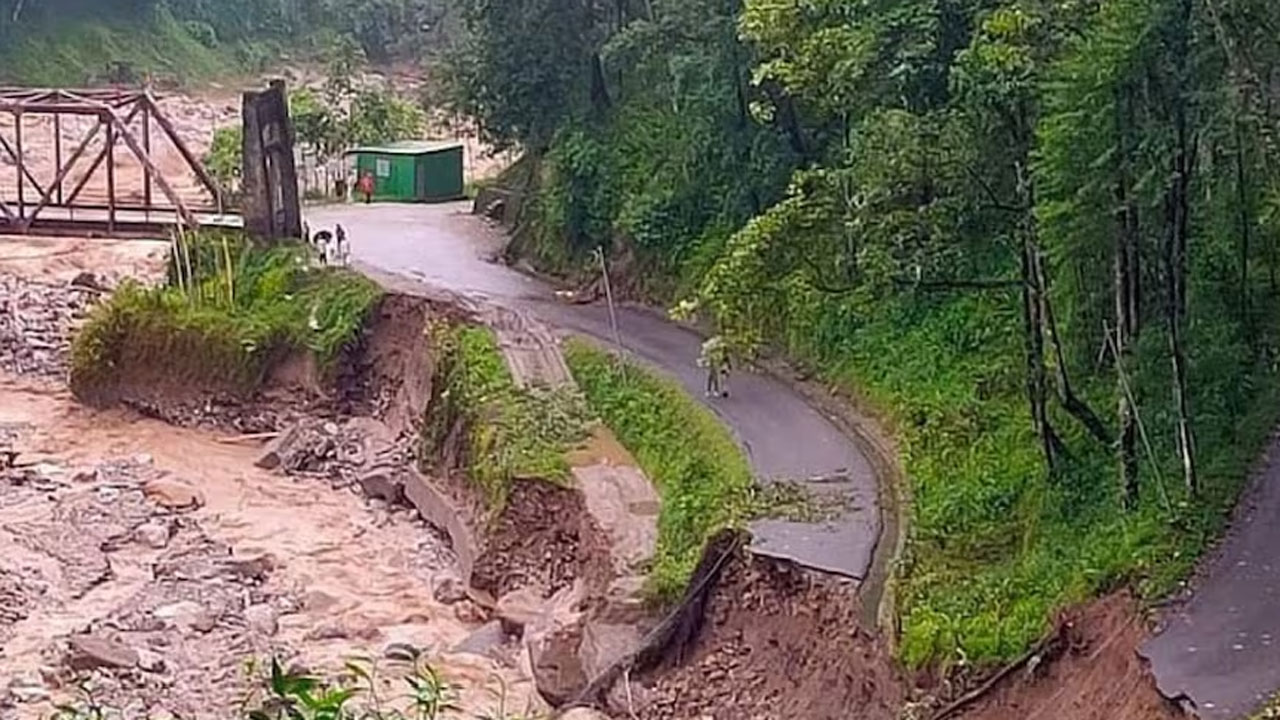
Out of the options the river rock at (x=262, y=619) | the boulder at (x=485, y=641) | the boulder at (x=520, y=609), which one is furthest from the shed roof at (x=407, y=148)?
the boulder at (x=485, y=641)

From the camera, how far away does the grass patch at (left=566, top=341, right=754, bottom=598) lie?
70.4 feet

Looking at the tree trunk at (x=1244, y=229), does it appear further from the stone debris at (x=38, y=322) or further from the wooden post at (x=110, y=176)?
the stone debris at (x=38, y=322)

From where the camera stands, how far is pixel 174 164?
224 ft

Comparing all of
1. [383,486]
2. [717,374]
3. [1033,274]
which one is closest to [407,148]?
[383,486]

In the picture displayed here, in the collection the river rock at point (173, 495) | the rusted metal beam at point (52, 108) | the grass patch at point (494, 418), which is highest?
the rusted metal beam at point (52, 108)

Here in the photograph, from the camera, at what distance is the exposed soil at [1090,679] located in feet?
49.4

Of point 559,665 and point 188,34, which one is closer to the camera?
point 559,665

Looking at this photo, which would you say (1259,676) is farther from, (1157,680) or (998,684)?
(998,684)

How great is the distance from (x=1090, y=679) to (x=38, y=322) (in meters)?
31.5

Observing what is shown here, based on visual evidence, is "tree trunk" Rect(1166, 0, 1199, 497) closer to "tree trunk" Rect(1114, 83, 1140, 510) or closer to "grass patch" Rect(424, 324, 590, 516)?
"tree trunk" Rect(1114, 83, 1140, 510)

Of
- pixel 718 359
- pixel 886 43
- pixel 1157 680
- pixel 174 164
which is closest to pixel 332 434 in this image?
pixel 718 359

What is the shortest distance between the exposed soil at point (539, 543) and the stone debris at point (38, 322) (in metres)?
16.6

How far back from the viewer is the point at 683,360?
95.4 ft

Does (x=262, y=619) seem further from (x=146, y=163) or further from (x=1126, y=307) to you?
(x=146, y=163)
